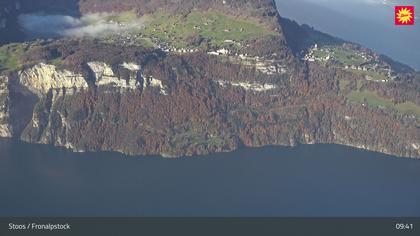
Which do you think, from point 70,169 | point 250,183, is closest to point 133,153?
point 70,169

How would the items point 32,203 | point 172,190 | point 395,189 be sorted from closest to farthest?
1. point 32,203
2. point 172,190
3. point 395,189

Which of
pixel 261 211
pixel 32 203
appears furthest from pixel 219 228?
pixel 32 203

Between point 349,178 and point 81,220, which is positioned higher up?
point 81,220

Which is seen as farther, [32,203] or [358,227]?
[32,203]

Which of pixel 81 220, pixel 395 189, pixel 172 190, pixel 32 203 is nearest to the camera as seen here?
pixel 81 220

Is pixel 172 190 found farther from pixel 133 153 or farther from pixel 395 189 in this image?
pixel 395 189

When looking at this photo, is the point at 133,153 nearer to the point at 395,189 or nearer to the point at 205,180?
the point at 205,180
